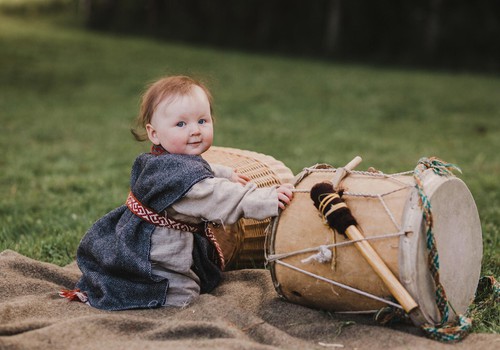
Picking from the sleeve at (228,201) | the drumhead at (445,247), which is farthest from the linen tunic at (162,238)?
the drumhead at (445,247)

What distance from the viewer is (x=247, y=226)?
12.6 feet

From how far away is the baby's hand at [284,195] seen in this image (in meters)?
3.18

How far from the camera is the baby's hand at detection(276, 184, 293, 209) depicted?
3.18 meters

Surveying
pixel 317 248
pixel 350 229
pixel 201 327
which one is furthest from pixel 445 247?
pixel 201 327

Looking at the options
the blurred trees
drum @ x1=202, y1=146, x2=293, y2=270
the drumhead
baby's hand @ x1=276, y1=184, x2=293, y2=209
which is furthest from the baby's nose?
the blurred trees

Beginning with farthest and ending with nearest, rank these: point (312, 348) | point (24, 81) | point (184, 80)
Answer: point (24, 81) → point (184, 80) → point (312, 348)

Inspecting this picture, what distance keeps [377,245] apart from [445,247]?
342 millimetres

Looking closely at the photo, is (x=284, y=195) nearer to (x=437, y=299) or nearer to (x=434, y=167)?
(x=434, y=167)

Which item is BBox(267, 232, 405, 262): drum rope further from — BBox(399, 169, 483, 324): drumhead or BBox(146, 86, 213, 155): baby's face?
BBox(146, 86, 213, 155): baby's face

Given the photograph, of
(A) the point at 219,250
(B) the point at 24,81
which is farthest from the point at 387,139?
(B) the point at 24,81

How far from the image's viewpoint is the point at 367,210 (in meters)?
2.97

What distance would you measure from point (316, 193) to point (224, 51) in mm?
17772

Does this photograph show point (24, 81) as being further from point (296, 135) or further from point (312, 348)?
point (312, 348)

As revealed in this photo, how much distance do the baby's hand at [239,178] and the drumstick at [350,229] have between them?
758mm
